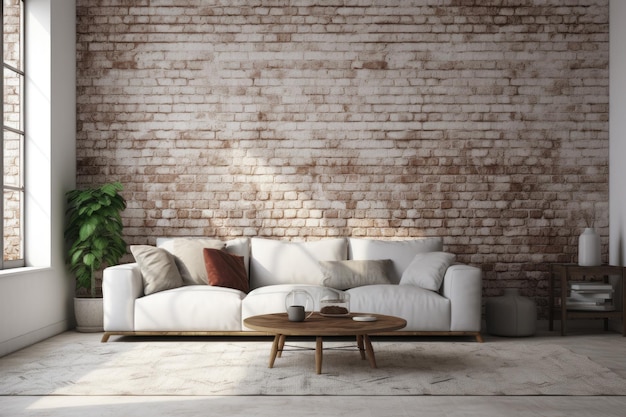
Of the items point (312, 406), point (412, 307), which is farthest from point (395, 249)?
point (312, 406)

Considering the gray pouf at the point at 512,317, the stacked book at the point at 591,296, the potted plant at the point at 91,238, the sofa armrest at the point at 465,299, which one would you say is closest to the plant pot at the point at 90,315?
the potted plant at the point at 91,238

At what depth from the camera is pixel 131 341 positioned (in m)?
5.75

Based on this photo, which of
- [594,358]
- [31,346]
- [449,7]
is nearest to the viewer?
[594,358]

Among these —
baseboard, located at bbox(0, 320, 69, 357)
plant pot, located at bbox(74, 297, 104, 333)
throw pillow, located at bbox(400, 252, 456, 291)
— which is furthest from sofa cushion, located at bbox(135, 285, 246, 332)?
throw pillow, located at bbox(400, 252, 456, 291)

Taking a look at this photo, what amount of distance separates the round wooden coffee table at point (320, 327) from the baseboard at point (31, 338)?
76.4 inches

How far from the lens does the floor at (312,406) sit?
3453 mm

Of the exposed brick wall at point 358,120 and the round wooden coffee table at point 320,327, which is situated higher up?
the exposed brick wall at point 358,120

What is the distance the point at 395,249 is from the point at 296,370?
223cm

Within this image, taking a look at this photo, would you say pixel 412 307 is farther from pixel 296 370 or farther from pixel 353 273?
pixel 296 370

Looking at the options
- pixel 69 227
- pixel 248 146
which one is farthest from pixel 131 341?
pixel 248 146

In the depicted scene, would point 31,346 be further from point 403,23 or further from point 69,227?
point 403,23

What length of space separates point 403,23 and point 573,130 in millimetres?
1972

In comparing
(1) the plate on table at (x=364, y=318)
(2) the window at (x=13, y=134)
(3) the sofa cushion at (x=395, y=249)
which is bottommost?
(1) the plate on table at (x=364, y=318)

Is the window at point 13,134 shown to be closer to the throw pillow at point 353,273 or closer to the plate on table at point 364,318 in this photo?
the throw pillow at point 353,273
